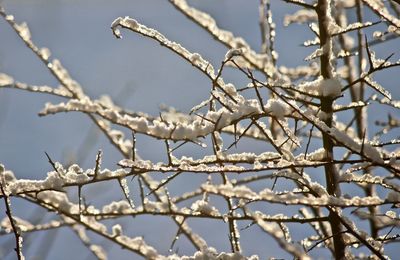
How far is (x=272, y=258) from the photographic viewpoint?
1.81m

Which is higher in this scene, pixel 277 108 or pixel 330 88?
pixel 330 88

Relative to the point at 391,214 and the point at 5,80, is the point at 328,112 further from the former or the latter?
the point at 5,80

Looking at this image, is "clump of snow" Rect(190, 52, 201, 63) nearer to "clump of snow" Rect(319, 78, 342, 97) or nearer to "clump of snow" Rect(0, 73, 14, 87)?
"clump of snow" Rect(319, 78, 342, 97)

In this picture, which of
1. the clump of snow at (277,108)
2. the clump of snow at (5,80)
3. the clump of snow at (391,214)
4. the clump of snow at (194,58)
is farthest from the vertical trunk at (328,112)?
the clump of snow at (5,80)

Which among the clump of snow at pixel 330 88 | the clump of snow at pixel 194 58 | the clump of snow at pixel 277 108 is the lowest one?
the clump of snow at pixel 277 108

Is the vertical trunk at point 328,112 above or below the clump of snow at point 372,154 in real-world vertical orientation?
above

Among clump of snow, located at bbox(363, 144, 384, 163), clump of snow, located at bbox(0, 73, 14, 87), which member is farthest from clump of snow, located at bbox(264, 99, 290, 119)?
clump of snow, located at bbox(0, 73, 14, 87)

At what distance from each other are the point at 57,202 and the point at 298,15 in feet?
7.69

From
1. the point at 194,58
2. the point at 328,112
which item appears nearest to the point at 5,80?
the point at 194,58

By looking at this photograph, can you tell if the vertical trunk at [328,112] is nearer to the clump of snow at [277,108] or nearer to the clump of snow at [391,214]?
the clump of snow at [391,214]

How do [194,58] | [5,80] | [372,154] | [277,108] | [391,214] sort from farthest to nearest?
1. [5,80]
2. [194,58]
3. [391,214]
4. [277,108]
5. [372,154]

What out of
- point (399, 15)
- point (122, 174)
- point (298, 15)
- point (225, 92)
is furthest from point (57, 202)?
point (399, 15)

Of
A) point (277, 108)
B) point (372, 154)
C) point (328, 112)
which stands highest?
point (328, 112)

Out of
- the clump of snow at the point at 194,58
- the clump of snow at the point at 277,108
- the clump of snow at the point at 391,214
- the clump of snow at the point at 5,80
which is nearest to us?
the clump of snow at the point at 277,108
